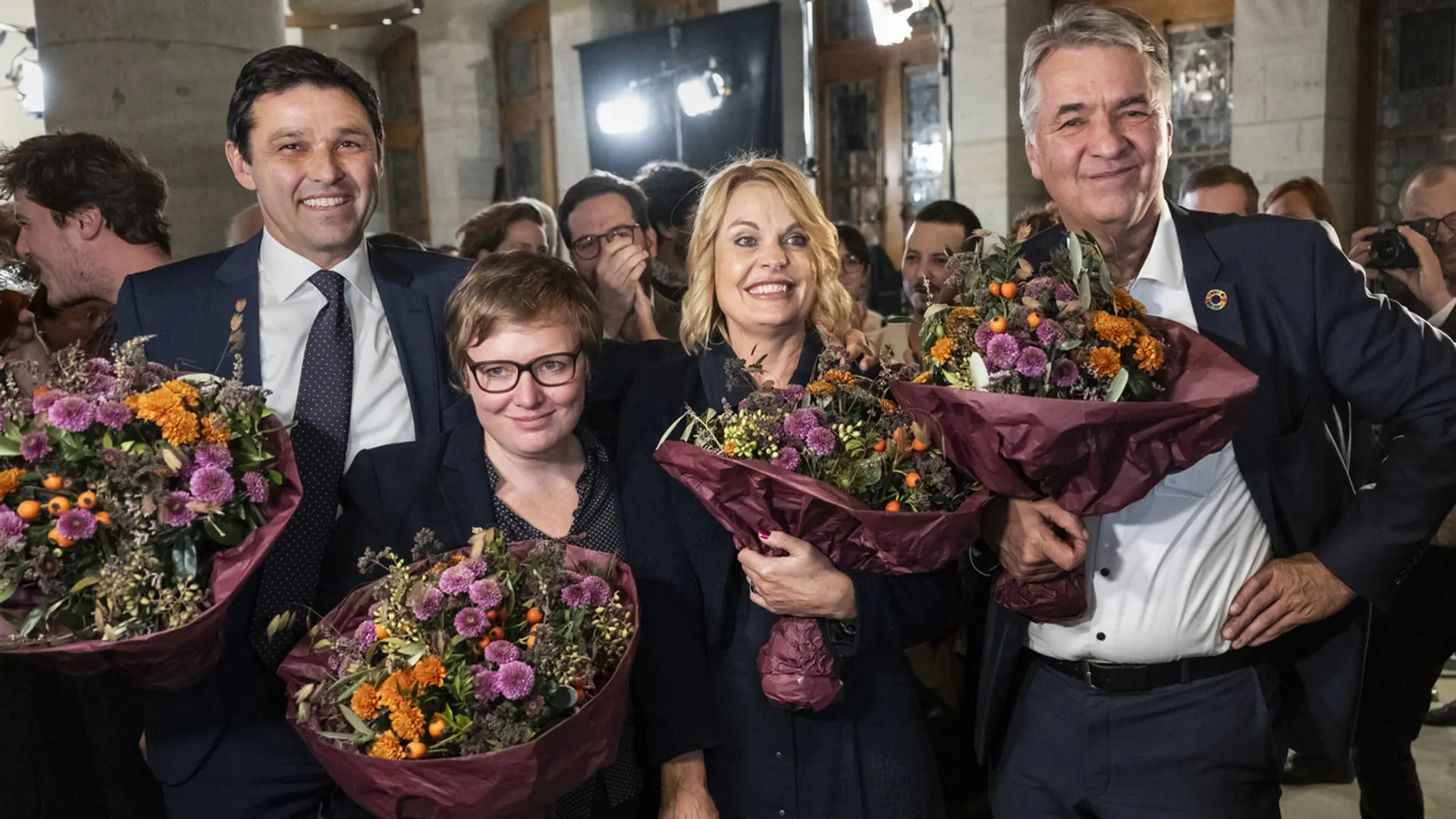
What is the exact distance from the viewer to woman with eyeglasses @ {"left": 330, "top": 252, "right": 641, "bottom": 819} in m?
2.00

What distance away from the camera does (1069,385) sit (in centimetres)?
166

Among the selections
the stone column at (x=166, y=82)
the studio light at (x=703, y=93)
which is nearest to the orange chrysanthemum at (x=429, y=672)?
the stone column at (x=166, y=82)

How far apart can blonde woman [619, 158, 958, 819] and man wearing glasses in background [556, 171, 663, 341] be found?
1025 millimetres

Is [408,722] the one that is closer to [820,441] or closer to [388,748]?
[388,748]

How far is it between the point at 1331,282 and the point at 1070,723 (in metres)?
0.90

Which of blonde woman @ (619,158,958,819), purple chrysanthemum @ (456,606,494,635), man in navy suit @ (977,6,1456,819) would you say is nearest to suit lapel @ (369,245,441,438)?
blonde woman @ (619,158,958,819)

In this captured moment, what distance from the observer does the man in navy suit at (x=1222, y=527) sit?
76.1 inches

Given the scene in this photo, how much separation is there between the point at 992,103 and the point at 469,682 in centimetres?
620

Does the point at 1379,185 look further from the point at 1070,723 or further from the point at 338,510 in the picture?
the point at 338,510

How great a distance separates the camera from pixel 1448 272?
3547mm

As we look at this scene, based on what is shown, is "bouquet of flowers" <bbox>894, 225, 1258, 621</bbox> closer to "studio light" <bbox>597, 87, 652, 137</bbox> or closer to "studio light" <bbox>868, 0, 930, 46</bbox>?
"studio light" <bbox>868, 0, 930, 46</bbox>

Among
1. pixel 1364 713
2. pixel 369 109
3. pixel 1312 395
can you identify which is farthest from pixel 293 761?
pixel 1364 713

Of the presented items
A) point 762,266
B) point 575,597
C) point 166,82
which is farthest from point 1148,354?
point 166,82

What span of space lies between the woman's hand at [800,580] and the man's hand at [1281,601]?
0.66 m
